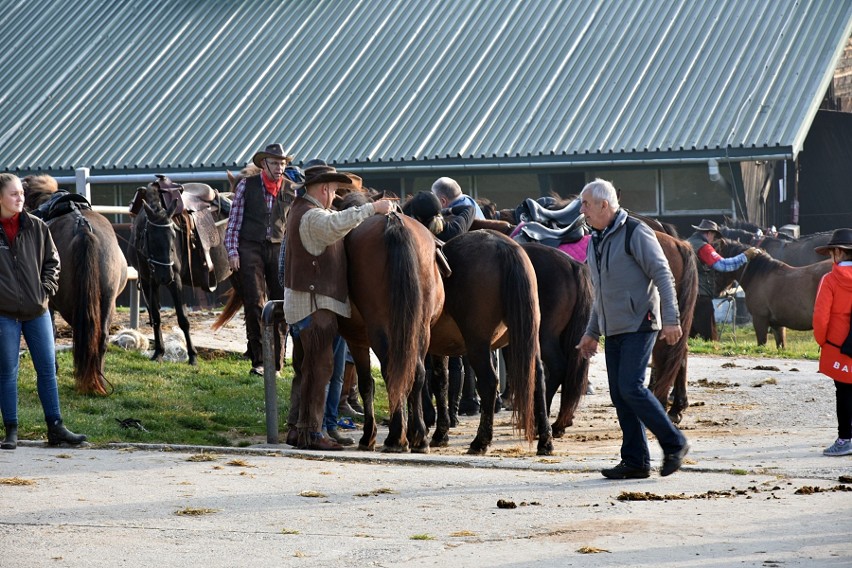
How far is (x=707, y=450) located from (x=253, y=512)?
407 cm

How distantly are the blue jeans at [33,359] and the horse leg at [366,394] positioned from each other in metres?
2.26

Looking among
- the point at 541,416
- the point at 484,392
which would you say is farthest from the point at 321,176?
the point at 541,416

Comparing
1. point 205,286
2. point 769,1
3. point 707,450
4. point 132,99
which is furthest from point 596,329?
point 132,99

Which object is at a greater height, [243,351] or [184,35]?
[184,35]

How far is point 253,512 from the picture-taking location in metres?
6.81

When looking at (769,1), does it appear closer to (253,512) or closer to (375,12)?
(375,12)

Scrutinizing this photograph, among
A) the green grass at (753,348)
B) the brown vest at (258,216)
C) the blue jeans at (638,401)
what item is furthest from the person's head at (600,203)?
the green grass at (753,348)

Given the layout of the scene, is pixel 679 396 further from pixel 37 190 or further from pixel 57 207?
pixel 37 190

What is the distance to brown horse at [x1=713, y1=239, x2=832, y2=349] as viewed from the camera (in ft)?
62.7

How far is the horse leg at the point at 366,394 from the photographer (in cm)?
959

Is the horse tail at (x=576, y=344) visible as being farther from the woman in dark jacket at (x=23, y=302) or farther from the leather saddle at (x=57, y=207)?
the leather saddle at (x=57, y=207)

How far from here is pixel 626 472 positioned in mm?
7984

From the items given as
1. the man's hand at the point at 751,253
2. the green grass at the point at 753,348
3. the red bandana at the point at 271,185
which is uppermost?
the red bandana at the point at 271,185

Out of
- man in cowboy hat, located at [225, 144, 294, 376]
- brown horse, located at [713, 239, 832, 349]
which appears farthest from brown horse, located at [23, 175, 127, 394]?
brown horse, located at [713, 239, 832, 349]
